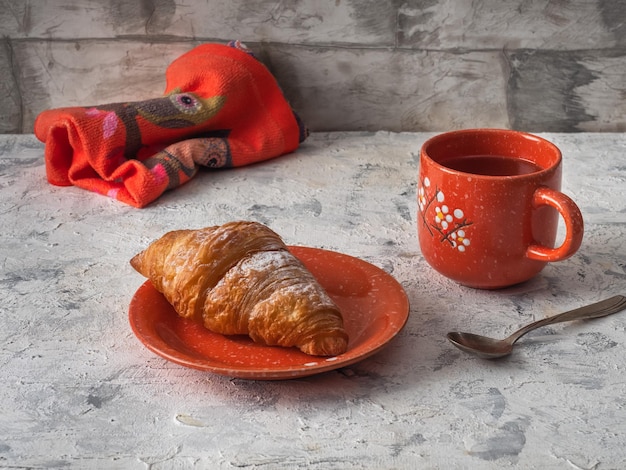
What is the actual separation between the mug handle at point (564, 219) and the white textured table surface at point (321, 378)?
0.06 meters

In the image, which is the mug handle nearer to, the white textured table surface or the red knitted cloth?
the white textured table surface

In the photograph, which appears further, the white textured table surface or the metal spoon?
the metal spoon

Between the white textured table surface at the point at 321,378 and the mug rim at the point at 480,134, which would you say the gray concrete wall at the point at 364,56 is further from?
the mug rim at the point at 480,134

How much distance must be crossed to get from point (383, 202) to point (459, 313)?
30 centimetres

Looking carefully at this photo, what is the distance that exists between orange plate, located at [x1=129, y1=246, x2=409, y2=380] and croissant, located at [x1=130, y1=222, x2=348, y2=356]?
0.01 metres

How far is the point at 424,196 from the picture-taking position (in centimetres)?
81

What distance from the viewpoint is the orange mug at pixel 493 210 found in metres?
0.76

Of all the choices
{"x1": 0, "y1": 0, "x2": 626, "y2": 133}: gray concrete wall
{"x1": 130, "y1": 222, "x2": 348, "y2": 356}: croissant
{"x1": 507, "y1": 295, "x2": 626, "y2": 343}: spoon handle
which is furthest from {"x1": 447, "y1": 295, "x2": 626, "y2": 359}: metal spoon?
{"x1": 0, "y1": 0, "x2": 626, "y2": 133}: gray concrete wall

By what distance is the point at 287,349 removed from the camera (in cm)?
71

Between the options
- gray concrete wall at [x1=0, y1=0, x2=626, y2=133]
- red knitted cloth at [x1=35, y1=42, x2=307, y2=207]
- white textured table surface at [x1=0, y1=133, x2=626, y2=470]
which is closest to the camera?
white textured table surface at [x1=0, y1=133, x2=626, y2=470]

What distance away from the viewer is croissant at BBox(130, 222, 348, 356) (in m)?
0.69

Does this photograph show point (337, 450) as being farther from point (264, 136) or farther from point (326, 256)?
point (264, 136)

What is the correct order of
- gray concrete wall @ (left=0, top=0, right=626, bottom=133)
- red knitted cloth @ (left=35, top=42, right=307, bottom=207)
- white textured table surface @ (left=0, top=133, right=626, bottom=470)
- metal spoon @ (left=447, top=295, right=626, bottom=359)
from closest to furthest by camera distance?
white textured table surface @ (left=0, top=133, right=626, bottom=470) < metal spoon @ (left=447, top=295, right=626, bottom=359) < red knitted cloth @ (left=35, top=42, right=307, bottom=207) < gray concrete wall @ (left=0, top=0, right=626, bottom=133)

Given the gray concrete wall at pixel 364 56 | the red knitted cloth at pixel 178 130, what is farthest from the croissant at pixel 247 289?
the gray concrete wall at pixel 364 56
